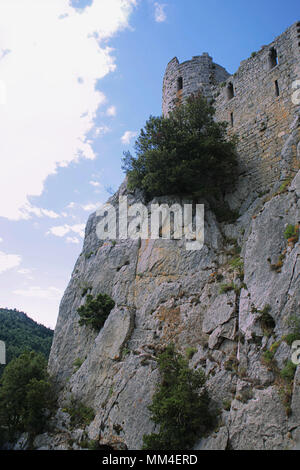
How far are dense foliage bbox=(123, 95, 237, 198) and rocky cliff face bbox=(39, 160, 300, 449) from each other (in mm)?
1751

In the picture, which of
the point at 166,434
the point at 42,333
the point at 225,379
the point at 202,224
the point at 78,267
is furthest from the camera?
the point at 42,333

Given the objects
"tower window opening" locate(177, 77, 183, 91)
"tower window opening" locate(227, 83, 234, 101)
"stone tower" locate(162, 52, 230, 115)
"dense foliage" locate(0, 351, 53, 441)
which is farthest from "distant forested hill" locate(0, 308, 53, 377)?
"tower window opening" locate(227, 83, 234, 101)

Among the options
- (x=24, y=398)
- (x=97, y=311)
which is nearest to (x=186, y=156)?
(x=97, y=311)

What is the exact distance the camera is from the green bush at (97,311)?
1573 centimetres

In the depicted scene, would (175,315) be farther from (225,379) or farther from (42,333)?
(42,333)

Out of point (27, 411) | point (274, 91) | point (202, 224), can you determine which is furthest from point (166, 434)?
point (274, 91)

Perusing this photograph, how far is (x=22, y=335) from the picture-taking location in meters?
41.9

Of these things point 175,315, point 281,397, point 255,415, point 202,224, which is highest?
point 202,224

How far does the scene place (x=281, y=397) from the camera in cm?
834

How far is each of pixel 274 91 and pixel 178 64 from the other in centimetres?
1076

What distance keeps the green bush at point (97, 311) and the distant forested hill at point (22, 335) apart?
18057mm

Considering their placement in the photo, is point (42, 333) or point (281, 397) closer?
point (281, 397)

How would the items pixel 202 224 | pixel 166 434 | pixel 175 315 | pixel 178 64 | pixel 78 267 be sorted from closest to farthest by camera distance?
pixel 166 434 < pixel 175 315 < pixel 202 224 < pixel 78 267 < pixel 178 64

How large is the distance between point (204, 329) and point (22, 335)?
36554 millimetres
